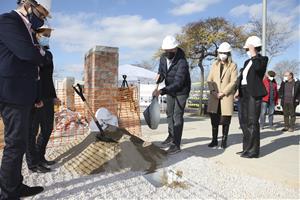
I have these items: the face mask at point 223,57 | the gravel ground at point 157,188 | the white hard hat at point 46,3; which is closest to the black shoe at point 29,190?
the gravel ground at point 157,188

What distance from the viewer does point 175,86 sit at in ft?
17.0

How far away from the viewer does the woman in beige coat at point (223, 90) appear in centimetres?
566

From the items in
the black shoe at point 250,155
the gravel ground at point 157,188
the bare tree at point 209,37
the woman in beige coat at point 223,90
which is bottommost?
the gravel ground at point 157,188

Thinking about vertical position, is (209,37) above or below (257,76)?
above

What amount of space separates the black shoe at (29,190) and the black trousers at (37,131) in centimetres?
83

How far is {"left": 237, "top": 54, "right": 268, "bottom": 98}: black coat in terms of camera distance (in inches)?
198

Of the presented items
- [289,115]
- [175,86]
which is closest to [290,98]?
[289,115]

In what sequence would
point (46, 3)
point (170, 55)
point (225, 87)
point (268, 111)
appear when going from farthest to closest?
point (268, 111) → point (225, 87) → point (170, 55) → point (46, 3)

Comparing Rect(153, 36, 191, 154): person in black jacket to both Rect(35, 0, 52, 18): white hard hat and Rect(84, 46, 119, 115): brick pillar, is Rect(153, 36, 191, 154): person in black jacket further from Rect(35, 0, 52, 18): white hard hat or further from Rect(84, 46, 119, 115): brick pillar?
Rect(35, 0, 52, 18): white hard hat

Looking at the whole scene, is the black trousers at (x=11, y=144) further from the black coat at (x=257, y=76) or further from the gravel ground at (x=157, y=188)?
the black coat at (x=257, y=76)

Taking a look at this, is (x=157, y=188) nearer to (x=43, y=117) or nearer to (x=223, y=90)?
(x=43, y=117)

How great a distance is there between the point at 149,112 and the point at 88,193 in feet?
8.11

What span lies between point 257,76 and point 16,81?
370 centimetres

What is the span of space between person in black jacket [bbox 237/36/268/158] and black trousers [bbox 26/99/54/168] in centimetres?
298
